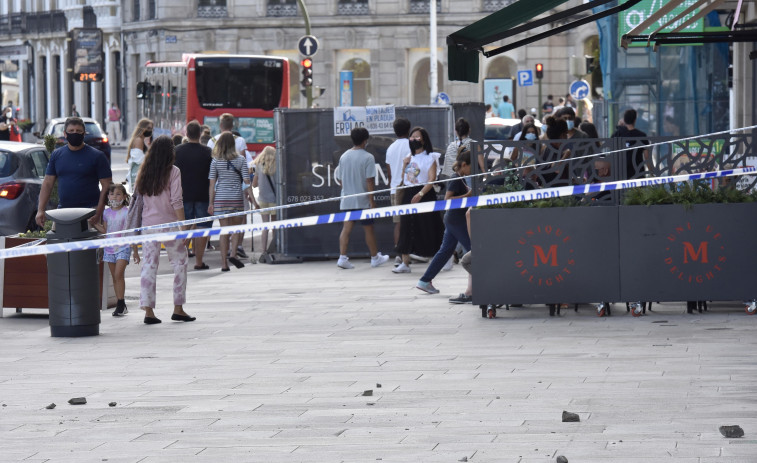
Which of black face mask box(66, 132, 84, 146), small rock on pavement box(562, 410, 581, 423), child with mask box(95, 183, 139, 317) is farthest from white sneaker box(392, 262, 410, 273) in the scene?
small rock on pavement box(562, 410, 581, 423)

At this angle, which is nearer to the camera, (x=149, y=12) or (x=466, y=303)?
(x=466, y=303)

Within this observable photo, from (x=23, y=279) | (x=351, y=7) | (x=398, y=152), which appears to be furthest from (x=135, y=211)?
(x=351, y=7)

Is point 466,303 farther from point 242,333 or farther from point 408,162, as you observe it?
point 408,162

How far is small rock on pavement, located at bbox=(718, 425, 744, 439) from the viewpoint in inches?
290

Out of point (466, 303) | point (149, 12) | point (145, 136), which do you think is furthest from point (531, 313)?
point (149, 12)

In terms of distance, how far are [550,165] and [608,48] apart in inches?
644

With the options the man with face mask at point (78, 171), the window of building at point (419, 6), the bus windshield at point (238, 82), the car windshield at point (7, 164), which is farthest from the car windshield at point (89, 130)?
the man with face mask at point (78, 171)

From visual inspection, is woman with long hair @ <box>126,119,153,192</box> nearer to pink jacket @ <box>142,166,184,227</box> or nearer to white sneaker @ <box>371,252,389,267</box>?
white sneaker @ <box>371,252,389,267</box>

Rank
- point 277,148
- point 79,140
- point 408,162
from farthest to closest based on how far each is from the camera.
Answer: point 277,148 < point 408,162 < point 79,140

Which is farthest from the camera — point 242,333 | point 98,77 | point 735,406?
point 98,77

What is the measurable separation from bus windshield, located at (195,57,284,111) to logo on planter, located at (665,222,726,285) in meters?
25.3

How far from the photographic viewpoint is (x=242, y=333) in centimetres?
1212

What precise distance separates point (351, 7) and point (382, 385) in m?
51.8

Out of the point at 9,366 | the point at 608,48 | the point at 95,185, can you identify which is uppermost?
the point at 608,48
